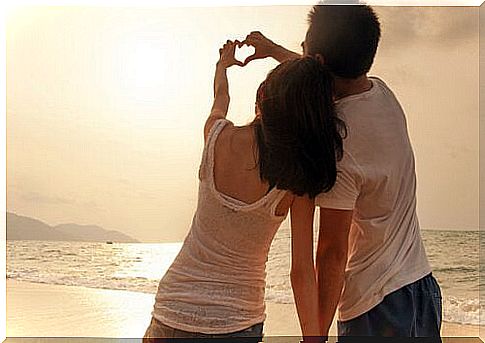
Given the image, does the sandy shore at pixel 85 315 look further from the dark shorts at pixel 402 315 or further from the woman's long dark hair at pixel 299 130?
the woman's long dark hair at pixel 299 130

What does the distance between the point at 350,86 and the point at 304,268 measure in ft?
2.21

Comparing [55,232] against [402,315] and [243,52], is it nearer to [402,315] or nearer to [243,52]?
[243,52]

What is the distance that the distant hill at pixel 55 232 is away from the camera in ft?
16.0

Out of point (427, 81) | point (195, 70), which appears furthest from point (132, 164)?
point (427, 81)

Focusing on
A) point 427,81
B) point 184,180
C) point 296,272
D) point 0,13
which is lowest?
point 296,272

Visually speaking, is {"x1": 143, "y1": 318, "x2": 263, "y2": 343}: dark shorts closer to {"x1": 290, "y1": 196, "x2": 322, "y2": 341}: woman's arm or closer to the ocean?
{"x1": 290, "y1": 196, "x2": 322, "y2": 341}: woman's arm

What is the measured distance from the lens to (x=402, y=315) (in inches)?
135

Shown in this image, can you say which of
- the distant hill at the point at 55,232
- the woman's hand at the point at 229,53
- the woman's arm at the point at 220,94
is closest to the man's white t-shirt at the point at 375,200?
the woman's arm at the point at 220,94

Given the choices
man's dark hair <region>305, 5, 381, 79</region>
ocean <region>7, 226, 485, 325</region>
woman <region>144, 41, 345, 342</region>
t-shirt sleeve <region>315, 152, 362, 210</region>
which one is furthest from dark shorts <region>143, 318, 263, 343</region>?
ocean <region>7, 226, 485, 325</region>

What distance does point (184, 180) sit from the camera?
4.82 metres

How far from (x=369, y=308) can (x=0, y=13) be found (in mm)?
2416

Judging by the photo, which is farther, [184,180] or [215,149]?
[184,180]

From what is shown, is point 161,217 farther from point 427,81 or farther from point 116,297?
point 427,81

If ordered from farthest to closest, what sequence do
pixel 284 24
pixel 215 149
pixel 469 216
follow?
pixel 469 216, pixel 284 24, pixel 215 149
